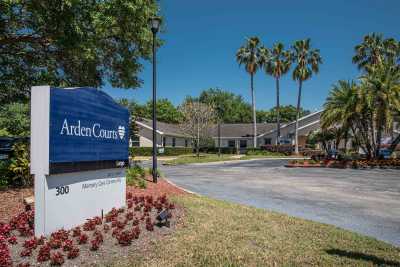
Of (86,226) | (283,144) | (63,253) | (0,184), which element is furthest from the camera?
(283,144)

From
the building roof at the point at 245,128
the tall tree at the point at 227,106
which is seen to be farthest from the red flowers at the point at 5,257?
the tall tree at the point at 227,106

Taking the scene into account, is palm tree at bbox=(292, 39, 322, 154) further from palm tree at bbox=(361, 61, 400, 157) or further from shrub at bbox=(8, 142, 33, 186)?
shrub at bbox=(8, 142, 33, 186)

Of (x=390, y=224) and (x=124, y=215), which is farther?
(x=390, y=224)

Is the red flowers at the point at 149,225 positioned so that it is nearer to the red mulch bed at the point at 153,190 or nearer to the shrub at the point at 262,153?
the red mulch bed at the point at 153,190

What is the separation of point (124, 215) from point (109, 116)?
2.12 metres

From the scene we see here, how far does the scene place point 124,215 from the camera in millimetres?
7789

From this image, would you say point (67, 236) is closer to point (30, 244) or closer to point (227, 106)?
point (30, 244)

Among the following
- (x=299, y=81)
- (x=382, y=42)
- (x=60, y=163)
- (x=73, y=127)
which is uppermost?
(x=382, y=42)

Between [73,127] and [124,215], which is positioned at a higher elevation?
[73,127]

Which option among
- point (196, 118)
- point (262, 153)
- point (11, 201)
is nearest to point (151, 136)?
point (196, 118)

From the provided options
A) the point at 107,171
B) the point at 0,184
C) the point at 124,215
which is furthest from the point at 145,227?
the point at 0,184

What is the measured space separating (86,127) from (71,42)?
4.51 meters

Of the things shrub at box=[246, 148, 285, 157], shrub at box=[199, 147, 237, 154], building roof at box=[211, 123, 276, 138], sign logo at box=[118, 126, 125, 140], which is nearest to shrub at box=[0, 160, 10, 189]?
sign logo at box=[118, 126, 125, 140]

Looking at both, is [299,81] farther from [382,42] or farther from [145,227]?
[145,227]
